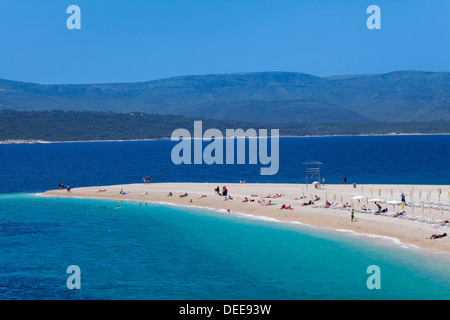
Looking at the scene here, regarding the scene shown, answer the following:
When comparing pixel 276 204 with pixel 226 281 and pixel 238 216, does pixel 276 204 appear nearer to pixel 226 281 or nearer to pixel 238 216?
pixel 238 216

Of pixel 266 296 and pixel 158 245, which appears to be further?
pixel 158 245

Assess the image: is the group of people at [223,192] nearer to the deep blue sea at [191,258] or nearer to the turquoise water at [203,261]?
the deep blue sea at [191,258]

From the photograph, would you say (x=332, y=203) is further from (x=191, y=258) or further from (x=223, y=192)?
(x=191, y=258)

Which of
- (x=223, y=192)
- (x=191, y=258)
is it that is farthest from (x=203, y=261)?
(x=223, y=192)

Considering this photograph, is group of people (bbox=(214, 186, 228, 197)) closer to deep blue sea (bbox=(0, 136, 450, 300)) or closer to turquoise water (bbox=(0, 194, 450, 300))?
deep blue sea (bbox=(0, 136, 450, 300))

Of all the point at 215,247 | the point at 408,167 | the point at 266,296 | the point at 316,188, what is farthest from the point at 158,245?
the point at 408,167

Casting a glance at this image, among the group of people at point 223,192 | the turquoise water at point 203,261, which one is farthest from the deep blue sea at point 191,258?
the group of people at point 223,192
